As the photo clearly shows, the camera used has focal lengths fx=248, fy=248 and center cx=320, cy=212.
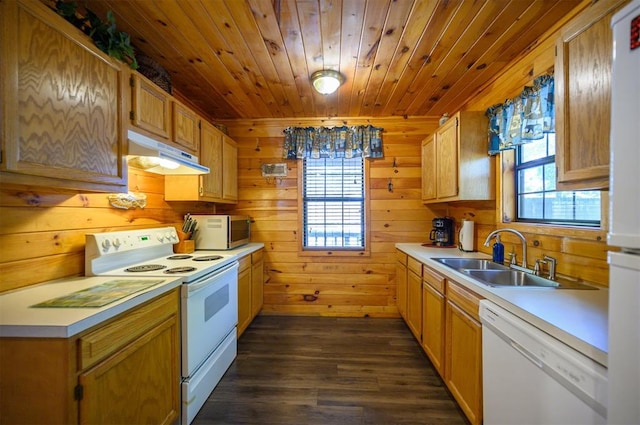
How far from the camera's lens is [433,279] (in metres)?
1.92

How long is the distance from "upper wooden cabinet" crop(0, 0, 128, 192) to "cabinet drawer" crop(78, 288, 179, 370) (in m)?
0.66

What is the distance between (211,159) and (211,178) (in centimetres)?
19

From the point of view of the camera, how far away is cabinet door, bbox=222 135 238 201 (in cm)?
273

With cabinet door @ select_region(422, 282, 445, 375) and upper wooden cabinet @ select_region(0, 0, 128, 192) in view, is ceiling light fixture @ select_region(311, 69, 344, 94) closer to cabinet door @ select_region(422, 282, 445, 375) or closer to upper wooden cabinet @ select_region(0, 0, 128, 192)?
upper wooden cabinet @ select_region(0, 0, 128, 192)

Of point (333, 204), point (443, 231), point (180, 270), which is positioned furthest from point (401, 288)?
point (180, 270)

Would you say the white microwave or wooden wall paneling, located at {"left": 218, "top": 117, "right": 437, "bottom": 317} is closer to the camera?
the white microwave

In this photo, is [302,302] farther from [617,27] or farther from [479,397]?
[617,27]

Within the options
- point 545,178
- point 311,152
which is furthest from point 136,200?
point 545,178

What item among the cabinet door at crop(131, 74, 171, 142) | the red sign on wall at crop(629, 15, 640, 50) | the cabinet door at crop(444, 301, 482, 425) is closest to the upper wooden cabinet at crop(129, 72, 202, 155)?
the cabinet door at crop(131, 74, 171, 142)

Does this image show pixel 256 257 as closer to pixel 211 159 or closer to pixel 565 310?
pixel 211 159

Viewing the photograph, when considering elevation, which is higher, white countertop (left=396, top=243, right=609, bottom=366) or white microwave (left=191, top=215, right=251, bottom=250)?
white microwave (left=191, top=215, right=251, bottom=250)

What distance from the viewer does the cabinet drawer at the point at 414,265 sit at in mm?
2222

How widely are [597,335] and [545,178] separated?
1334mm

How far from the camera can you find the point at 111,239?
5.25 feet
